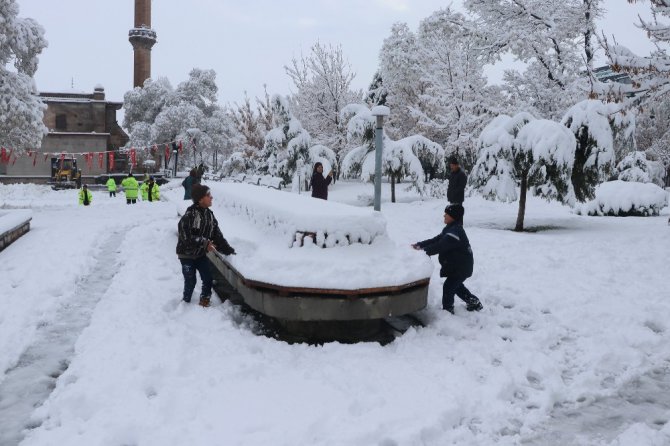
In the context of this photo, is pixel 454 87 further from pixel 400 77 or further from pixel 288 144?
pixel 400 77

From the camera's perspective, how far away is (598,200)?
15.9 metres

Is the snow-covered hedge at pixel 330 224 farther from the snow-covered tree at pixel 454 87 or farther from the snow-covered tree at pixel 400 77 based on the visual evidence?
the snow-covered tree at pixel 400 77

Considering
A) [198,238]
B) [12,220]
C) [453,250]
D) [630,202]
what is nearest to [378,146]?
[453,250]

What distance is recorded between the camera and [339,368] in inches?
180

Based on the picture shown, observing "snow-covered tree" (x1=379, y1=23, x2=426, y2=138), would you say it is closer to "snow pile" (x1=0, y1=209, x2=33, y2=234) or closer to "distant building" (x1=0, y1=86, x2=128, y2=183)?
"snow pile" (x1=0, y1=209, x2=33, y2=234)

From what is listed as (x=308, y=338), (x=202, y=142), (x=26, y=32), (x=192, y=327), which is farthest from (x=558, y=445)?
(x=202, y=142)

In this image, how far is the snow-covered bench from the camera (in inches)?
408

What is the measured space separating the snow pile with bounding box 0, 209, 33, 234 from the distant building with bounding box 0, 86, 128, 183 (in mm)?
40203

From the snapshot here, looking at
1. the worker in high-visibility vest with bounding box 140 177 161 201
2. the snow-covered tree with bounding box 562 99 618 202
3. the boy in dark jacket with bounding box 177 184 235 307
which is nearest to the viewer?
the boy in dark jacket with bounding box 177 184 235 307

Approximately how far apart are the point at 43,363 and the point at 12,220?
8.12m

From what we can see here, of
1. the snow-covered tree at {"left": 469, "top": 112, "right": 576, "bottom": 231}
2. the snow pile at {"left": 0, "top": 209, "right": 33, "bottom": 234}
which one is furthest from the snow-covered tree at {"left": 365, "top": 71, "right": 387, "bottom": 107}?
the snow pile at {"left": 0, "top": 209, "right": 33, "bottom": 234}

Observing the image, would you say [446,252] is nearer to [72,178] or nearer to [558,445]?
[558,445]

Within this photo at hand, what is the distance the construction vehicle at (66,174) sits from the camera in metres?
40.2

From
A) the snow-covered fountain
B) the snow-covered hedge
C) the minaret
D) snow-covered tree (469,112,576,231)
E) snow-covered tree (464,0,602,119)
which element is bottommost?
the snow-covered fountain
